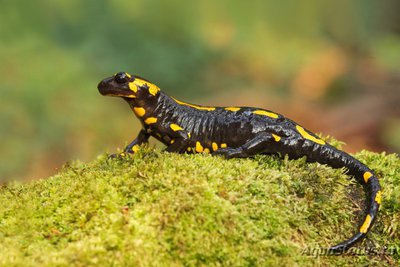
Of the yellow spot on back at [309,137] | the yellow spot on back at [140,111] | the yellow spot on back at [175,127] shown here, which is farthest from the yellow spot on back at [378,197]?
the yellow spot on back at [140,111]

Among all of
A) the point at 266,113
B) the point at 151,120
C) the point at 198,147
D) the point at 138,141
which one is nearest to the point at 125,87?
the point at 151,120

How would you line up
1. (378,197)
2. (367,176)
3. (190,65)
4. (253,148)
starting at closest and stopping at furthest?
(378,197), (367,176), (253,148), (190,65)

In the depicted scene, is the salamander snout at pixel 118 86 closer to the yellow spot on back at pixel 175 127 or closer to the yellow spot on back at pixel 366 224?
the yellow spot on back at pixel 175 127

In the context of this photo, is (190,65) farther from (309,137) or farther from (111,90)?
(309,137)

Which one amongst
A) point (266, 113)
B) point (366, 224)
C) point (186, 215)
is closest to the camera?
point (186, 215)

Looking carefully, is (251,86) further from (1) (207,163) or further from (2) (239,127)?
(1) (207,163)

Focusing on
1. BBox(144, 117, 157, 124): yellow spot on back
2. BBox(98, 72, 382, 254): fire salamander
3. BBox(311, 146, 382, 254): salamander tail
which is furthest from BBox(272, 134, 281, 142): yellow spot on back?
BBox(144, 117, 157, 124): yellow spot on back

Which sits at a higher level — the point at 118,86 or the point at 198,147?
the point at 118,86

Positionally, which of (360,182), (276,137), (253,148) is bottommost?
(360,182)
